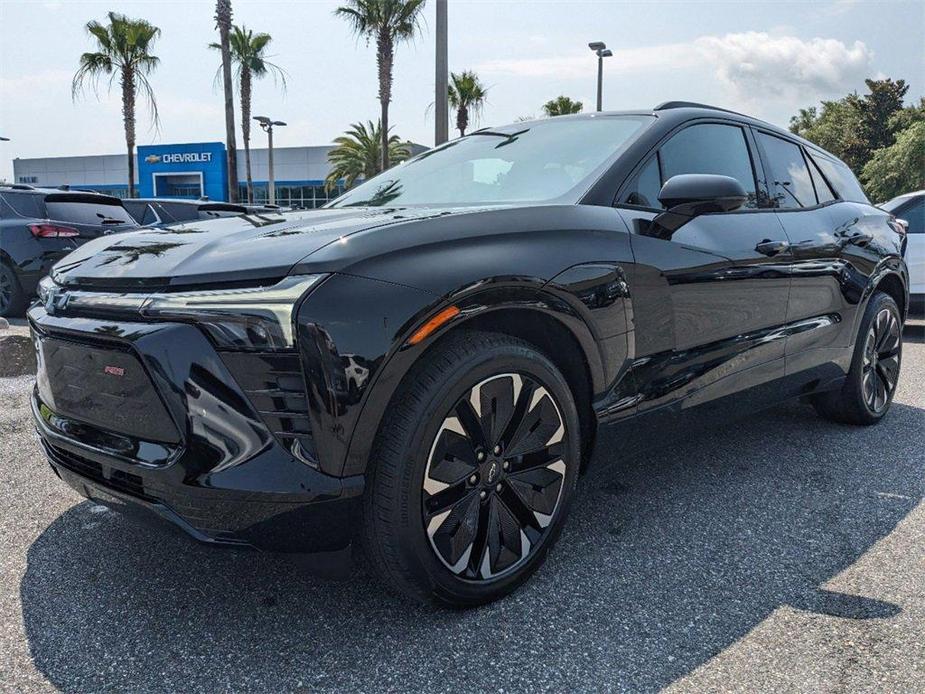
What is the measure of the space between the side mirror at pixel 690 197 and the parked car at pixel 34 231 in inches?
299

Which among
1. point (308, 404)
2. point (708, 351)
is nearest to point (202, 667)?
point (308, 404)

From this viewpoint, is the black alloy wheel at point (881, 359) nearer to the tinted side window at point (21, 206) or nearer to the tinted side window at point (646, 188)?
the tinted side window at point (646, 188)

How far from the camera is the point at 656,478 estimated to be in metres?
3.45

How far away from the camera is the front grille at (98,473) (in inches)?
78.0

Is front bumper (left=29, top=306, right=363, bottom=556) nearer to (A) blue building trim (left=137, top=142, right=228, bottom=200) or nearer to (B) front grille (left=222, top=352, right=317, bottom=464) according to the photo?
(B) front grille (left=222, top=352, right=317, bottom=464)

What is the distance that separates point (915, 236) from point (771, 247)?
5.88 meters

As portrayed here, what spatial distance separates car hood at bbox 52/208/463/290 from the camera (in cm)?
193

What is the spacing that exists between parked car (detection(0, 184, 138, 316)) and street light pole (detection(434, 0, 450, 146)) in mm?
5107

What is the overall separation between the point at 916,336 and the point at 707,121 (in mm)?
6363

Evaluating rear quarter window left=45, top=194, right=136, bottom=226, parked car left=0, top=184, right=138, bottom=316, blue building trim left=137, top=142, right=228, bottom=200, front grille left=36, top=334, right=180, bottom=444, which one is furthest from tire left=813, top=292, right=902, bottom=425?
blue building trim left=137, top=142, right=228, bottom=200

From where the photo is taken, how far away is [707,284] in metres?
2.87

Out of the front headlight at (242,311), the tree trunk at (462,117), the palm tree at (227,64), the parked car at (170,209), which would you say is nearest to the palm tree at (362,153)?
the tree trunk at (462,117)

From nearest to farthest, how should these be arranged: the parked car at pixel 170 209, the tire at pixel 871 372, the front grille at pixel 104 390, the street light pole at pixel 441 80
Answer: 1. the front grille at pixel 104 390
2. the tire at pixel 871 372
3. the parked car at pixel 170 209
4. the street light pole at pixel 441 80

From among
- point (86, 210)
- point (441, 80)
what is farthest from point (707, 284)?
point (441, 80)
